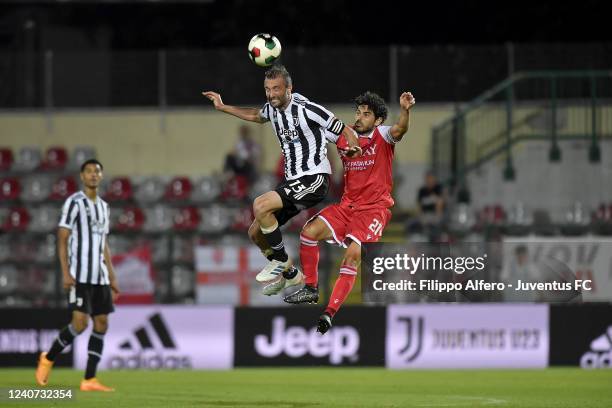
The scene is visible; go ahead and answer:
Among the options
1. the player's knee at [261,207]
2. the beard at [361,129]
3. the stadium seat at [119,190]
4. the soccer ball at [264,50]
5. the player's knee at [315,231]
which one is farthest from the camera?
the stadium seat at [119,190]

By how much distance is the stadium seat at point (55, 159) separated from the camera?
19938 millimetres

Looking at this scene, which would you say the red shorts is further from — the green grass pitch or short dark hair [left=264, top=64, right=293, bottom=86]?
the green grass pitch

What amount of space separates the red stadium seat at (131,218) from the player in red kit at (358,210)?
7.15 m

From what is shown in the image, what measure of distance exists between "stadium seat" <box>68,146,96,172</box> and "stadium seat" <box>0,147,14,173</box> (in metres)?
0.84

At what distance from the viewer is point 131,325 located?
17109 mm

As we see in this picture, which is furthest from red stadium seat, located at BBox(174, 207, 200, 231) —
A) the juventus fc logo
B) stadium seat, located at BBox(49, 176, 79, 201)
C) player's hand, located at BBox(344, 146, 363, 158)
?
player's hand, located at BBox(344, 146, 363, 158)

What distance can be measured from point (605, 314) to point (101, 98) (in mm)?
8128

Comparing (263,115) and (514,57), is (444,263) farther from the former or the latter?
(514,57)

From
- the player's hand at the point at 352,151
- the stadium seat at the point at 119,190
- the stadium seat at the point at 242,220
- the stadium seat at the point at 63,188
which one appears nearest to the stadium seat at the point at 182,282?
the stadium seat at the point at 242,220

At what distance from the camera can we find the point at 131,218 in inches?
747

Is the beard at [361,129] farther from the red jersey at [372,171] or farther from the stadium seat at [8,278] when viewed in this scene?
the stadium seat at [8,278]

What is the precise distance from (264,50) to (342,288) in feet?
6.82

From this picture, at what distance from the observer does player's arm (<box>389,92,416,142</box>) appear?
11.0 metres

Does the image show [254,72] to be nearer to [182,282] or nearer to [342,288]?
[182,282]
